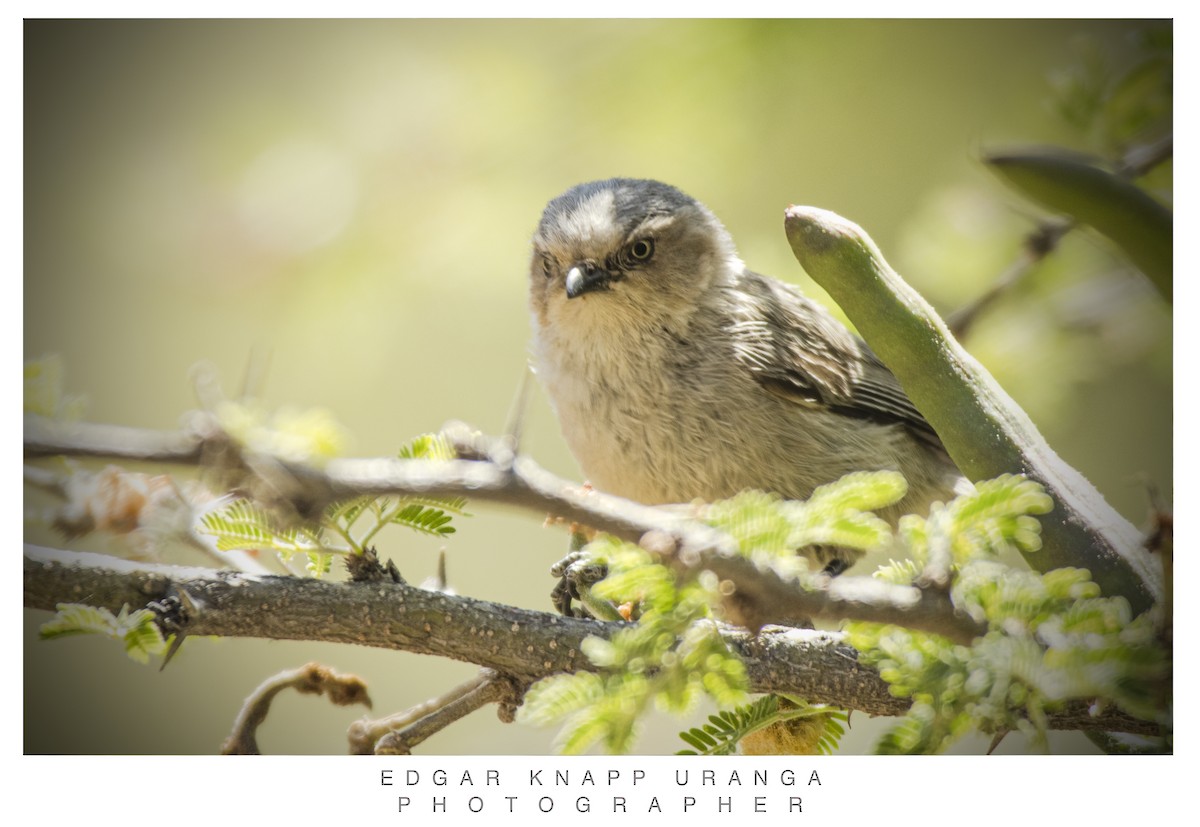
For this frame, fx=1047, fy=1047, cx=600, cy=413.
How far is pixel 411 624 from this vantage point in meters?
1.95

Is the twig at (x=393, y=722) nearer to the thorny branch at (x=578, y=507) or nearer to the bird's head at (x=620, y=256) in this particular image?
the thorny branch at (x=578, y=507)

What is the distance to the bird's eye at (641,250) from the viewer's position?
116 inches

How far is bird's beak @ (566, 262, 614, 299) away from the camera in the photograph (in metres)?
2.81

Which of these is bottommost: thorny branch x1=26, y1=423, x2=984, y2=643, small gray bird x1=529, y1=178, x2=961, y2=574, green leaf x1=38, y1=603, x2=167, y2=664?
green leaf x1=38, y1=603, x2=167, y2=664

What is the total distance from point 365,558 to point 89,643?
2.94 ft

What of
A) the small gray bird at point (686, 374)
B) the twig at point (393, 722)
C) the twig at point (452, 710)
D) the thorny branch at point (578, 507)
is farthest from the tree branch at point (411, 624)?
the small gray bird at point (686, 374)

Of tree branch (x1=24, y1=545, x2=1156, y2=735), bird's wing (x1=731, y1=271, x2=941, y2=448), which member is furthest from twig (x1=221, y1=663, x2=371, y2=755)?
bird's wing (x1=731, y1=271, x2=941, y2=448)

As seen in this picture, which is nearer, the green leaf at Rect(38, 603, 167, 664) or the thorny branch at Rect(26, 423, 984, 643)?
the thorny branch at Rect(26, 423, 984, 643)

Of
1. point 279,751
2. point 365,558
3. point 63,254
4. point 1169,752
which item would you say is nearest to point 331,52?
point 63,254

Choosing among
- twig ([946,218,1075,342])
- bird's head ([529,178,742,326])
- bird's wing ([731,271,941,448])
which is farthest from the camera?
bird's wing ([731,271,941,448])

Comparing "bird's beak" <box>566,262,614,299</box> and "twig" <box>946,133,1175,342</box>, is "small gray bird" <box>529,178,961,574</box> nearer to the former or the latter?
"bird's beak" <box>566,262,614,299</box>

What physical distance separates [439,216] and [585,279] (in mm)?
928

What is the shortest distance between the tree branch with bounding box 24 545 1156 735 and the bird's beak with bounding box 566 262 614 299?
1.05 m

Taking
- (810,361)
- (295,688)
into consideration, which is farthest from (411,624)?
(810,361)
